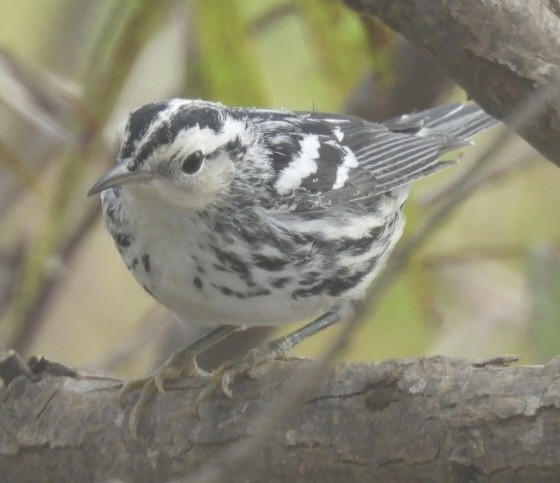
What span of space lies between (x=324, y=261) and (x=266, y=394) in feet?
1.42

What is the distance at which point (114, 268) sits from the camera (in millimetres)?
4867

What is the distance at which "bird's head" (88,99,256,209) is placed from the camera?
2625 millimetres

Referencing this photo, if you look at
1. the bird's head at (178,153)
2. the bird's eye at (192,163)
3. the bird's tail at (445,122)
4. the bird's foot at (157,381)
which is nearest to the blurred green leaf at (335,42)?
the bird's tail at (445,122)

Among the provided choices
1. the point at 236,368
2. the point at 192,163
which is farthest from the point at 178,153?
the point at 236,368

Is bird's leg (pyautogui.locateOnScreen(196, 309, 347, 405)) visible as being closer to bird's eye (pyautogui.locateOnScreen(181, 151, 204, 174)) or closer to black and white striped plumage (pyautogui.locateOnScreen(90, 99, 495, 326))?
black and white striped plumage (pyautogui.locateOnScreen(90, 99, 495, 326))

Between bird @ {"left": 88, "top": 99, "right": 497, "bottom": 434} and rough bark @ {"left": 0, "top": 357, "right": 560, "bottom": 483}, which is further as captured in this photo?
bird @ {"left": 88, "top": 99, "right": 497, "bottom": 434}

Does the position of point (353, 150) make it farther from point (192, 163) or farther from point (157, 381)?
point (157, 381)

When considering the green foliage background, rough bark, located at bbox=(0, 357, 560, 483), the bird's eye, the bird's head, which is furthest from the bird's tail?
rough bark, located at bbox=(0, 357, 560, 483)

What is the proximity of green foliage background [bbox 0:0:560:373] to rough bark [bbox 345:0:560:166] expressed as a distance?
0.50m

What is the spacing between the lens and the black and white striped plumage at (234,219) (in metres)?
2.70

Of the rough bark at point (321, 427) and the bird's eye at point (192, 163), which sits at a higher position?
the bird's eye at point (192, 163)

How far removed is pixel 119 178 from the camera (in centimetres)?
257

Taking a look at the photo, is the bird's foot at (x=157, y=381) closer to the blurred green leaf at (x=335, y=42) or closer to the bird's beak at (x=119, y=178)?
the bird's beak at (x=119, y=178)

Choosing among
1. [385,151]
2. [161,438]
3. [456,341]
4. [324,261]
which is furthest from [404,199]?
[161,438]
